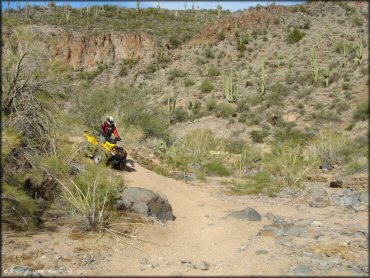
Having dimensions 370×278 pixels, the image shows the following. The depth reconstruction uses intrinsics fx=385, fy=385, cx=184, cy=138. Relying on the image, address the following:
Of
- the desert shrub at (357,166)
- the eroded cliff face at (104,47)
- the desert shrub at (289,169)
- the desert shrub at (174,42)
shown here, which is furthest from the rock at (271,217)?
the desert shrub at (174,42)

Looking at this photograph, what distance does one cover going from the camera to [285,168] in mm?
13203

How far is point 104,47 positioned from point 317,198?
1489 inches

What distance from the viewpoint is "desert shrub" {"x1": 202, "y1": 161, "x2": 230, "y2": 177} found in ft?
52.8

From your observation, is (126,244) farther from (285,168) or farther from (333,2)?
(333,2)

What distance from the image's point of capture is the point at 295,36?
38.5 metres

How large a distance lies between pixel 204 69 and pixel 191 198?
29.1 metres

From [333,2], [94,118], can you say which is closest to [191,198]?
[94,118]

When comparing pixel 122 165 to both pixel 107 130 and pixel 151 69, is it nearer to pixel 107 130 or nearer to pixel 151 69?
pixel 107 130

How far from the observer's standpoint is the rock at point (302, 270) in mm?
5534

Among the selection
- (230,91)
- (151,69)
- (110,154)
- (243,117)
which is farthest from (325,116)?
(151,69)

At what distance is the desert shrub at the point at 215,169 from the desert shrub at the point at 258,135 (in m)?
7.77

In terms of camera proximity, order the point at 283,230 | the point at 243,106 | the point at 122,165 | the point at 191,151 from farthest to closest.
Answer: the point at 243,106 < the point at 191,151 < the point at 122,165 < the point at 283,230

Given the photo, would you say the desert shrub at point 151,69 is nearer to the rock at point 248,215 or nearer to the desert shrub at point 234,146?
the desert shrub at point 234,146

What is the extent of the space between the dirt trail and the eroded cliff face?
121ft
